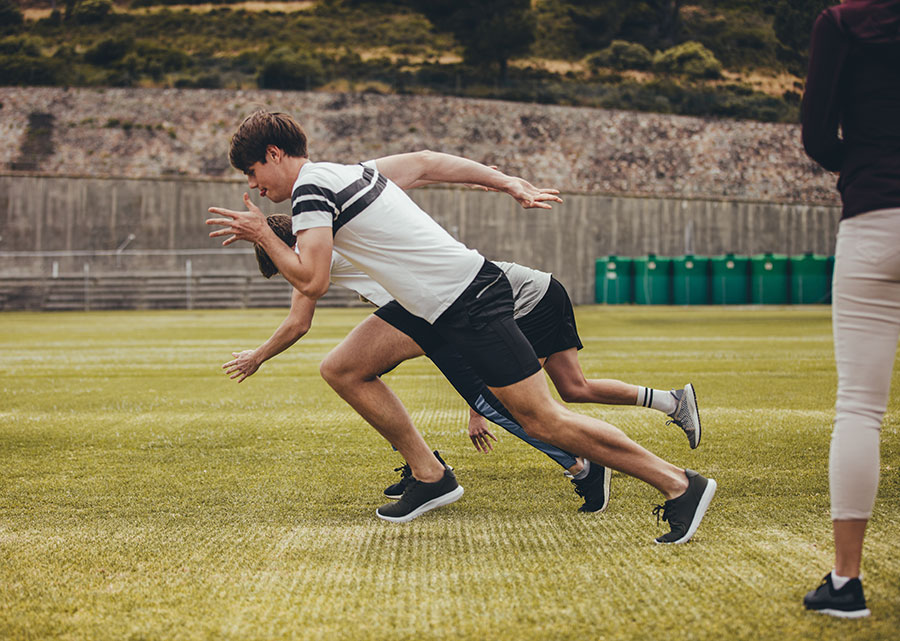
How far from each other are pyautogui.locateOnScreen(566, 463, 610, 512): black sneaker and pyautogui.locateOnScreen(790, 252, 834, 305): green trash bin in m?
35.6

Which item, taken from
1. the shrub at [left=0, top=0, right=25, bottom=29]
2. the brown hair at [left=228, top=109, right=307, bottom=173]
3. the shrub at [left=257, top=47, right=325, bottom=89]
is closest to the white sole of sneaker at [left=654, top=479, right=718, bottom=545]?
the brown hair at [left=228, top=109, right=307, bottom=173]

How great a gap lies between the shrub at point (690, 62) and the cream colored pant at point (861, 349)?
3042 inches

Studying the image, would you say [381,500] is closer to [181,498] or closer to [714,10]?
[181,498]

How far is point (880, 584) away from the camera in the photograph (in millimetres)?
3242

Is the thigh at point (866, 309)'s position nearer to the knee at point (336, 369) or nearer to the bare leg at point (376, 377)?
the bare leg at point (376, 377)

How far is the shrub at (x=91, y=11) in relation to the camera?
86.1 m

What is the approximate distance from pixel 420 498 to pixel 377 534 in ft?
1.61

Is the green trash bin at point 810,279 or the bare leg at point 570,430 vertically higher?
the bare leg at point 570,430

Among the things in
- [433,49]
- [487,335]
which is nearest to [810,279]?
[487,335]

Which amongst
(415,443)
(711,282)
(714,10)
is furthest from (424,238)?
(714,10)

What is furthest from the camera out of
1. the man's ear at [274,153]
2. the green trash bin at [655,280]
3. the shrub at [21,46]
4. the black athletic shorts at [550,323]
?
the shrub at [21,46]

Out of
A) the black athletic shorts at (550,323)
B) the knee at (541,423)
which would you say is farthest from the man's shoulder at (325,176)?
the black athletic shorts at (550,323)

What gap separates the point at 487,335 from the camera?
3.91 m

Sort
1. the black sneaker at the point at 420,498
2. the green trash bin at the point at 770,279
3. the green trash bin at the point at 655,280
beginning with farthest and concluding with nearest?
the green trash bin at the point at 655,280 < the green trash bin at the point at 770,279 < the black sneaker at the point at 420,498
